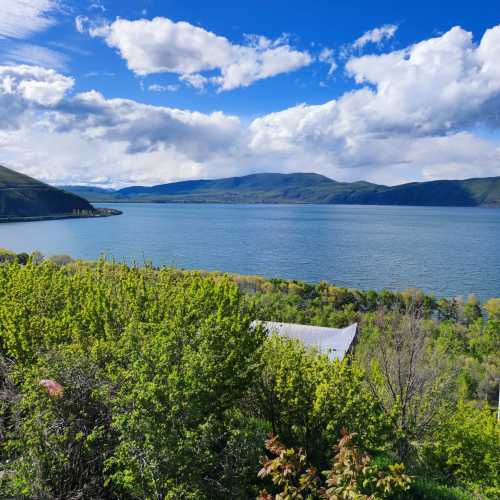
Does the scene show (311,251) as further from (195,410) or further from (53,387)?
(195,410)

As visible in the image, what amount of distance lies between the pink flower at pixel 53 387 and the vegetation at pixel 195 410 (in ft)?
0.16

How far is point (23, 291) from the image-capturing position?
63.6 ft

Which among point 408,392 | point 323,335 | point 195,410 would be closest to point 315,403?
point 195,410

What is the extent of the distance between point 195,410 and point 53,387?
444 centimetres

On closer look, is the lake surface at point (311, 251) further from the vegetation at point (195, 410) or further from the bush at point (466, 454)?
the bush at point (466, 454)

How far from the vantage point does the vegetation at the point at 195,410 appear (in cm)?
952

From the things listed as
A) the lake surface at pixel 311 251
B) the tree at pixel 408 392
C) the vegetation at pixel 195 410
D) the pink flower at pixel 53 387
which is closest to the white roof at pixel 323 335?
the vegetation at pixel 195 410

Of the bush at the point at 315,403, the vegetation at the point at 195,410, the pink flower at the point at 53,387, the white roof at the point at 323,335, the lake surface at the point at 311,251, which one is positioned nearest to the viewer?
the vegetation at the point at 195,410

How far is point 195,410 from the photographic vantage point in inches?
396

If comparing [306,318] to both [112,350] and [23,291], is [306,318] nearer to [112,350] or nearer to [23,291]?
[23,291]

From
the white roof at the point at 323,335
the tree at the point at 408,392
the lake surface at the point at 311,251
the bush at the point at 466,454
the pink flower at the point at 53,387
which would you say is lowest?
the lake surface at the point at 311,251

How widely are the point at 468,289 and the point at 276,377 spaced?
76.6 metres

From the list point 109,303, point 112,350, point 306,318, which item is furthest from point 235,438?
point 306,318

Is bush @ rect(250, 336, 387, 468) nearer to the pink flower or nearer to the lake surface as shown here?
the pink flower
